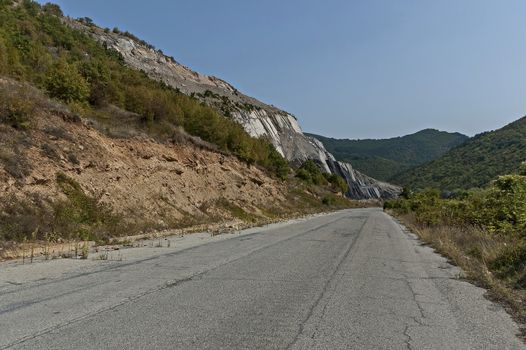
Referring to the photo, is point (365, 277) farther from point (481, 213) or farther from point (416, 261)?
point (481, 213)

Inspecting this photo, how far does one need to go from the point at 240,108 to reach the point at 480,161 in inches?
2166

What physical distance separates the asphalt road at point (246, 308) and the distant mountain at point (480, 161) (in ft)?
226

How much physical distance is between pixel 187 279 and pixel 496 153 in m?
95.4

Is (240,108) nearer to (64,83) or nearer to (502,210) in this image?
(64,83)

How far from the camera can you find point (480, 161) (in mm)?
92688

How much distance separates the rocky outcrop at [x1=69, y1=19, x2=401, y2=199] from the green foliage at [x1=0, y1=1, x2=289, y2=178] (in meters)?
33.3

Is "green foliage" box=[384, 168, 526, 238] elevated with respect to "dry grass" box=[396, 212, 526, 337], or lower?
elevated

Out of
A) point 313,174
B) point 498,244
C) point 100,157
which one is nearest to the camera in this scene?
point 498,244

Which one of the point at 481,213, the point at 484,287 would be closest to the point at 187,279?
the point at 484,287

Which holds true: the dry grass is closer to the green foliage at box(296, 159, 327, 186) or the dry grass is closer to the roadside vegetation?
the roadside vegetation

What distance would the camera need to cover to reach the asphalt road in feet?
18.1

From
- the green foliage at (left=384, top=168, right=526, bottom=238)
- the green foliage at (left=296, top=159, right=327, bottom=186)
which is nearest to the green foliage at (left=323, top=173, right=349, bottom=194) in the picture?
the green foliage at (left=296, top=159, right=327, bottom=186)

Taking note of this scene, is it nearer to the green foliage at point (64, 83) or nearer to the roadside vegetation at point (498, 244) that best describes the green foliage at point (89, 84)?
the green foliage at point (64, 83)

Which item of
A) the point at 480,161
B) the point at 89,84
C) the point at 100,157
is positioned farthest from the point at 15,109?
the point at 480,161
